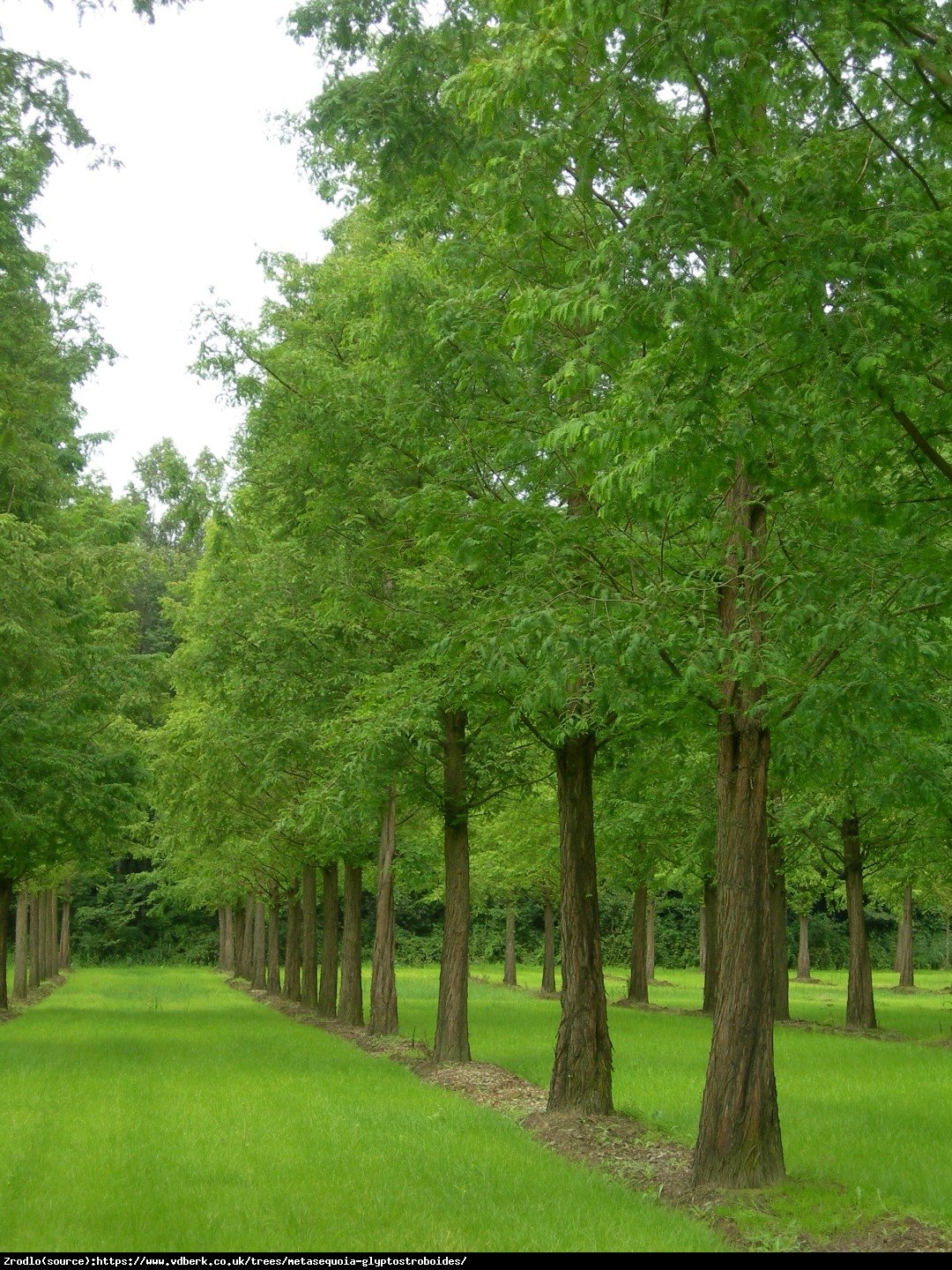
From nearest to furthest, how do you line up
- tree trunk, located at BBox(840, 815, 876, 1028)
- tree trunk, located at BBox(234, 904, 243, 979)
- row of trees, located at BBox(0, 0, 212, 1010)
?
1. row of trees, located at BBox(0, 0, 212, 1010)
2. tree trunk, located at BBox(840, 815, 876, 1028)
3. tree trunk, located at BBox(234, 904, 243, 979)

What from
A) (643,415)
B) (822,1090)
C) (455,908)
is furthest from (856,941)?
(643,415)

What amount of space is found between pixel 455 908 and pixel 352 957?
7925 millimetres

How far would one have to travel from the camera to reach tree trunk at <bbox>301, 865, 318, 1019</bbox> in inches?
1238

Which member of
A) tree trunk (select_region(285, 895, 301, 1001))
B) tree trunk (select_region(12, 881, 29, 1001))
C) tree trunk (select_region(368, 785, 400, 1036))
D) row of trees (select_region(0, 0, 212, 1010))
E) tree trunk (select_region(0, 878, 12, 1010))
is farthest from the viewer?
tree trunk (select_region(12, 881, 29, 1001))

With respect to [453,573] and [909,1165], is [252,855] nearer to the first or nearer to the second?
[453,573]

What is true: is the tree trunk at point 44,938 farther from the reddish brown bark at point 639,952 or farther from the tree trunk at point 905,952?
the tree trunk at point 905,952

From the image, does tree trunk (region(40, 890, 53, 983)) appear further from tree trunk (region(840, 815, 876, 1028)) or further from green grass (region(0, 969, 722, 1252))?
tree trunk (region(840, 815, 876, 1028))

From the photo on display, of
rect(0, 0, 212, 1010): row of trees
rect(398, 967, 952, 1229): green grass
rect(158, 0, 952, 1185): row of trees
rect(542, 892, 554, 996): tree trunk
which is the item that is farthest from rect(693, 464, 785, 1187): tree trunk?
rect(542, 892, 554, 996): tree trunk

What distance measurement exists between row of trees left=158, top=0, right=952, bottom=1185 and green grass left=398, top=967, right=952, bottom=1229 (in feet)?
2.92

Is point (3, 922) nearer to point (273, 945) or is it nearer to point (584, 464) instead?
point (273, 945)

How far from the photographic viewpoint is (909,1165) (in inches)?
396

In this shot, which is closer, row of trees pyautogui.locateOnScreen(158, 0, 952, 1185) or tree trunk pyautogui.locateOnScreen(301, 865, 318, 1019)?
row of trees pyautogui.locateOnScreen(158, 0, 952, 1185)

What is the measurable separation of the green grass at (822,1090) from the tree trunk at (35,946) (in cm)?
1510

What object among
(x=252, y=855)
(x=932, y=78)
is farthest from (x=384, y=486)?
(x=252, y=855)
